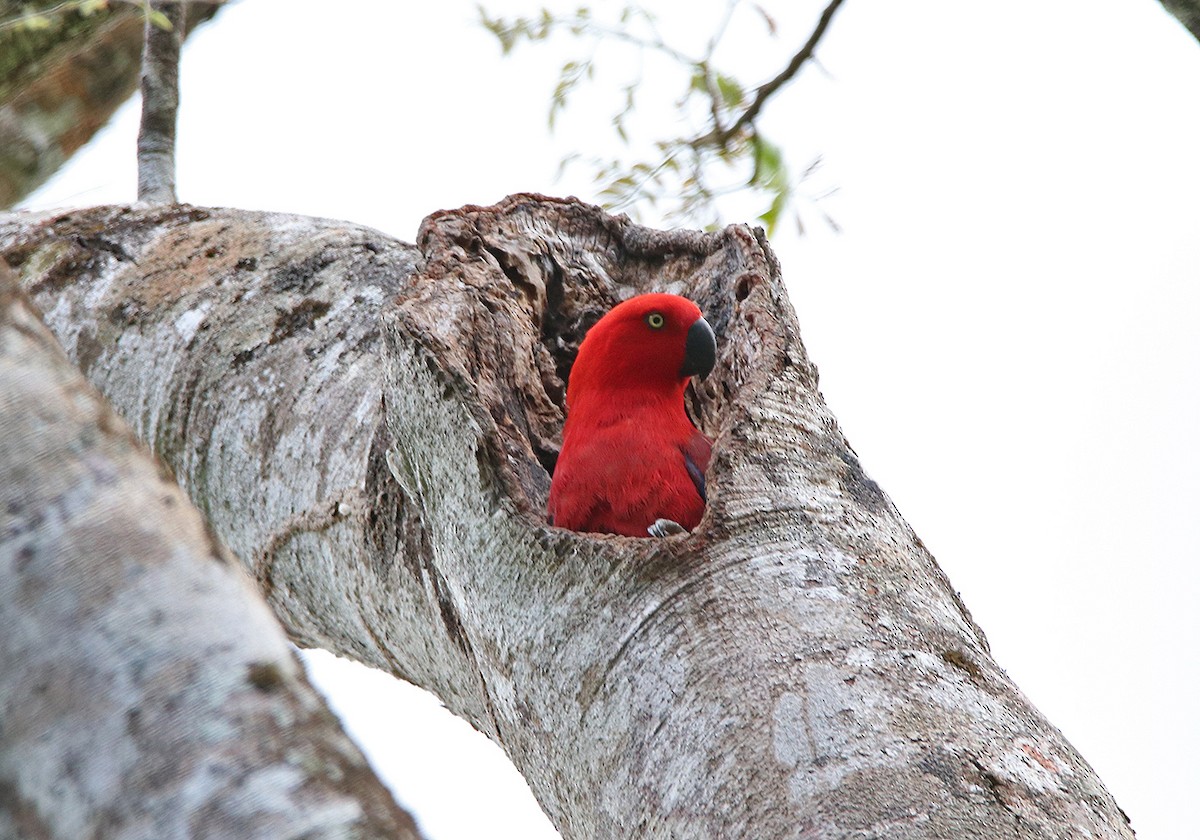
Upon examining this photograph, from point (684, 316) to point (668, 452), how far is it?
1.10ft

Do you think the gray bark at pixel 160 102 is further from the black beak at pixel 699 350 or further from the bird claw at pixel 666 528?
the bird claw at pixel 666 528

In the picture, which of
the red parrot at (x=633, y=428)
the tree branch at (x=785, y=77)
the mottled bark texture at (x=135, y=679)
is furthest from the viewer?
the tree branch at (x=785, y=77)

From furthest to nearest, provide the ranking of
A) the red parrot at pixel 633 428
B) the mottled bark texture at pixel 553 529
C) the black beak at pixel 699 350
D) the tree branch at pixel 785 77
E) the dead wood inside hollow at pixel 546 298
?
the tree branch at pixel 785 77 → the black beak at pixel 699 350 → the red parrot at pixel 633 428 → the dead wood inside hollow at pixel 546 298 → the mottled bark texture at pixel 553 529

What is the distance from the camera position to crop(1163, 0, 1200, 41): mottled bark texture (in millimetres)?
1679

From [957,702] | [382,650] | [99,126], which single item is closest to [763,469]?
[957,702]

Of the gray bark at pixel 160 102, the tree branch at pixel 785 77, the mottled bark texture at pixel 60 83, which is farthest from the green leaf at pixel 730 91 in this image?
the mottled bark texture at pixel 60 83

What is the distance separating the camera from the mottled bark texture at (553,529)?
150cm

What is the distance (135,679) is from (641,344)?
2.00 metres

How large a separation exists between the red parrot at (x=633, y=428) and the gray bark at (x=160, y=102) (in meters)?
1.52

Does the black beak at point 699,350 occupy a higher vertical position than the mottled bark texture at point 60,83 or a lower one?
lower

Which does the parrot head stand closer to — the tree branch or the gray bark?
the tree branch

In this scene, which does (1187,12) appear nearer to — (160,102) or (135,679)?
(135,679)

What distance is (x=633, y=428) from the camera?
2637 millimetres

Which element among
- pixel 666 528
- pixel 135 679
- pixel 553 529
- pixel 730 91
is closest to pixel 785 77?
pixel 730 91
